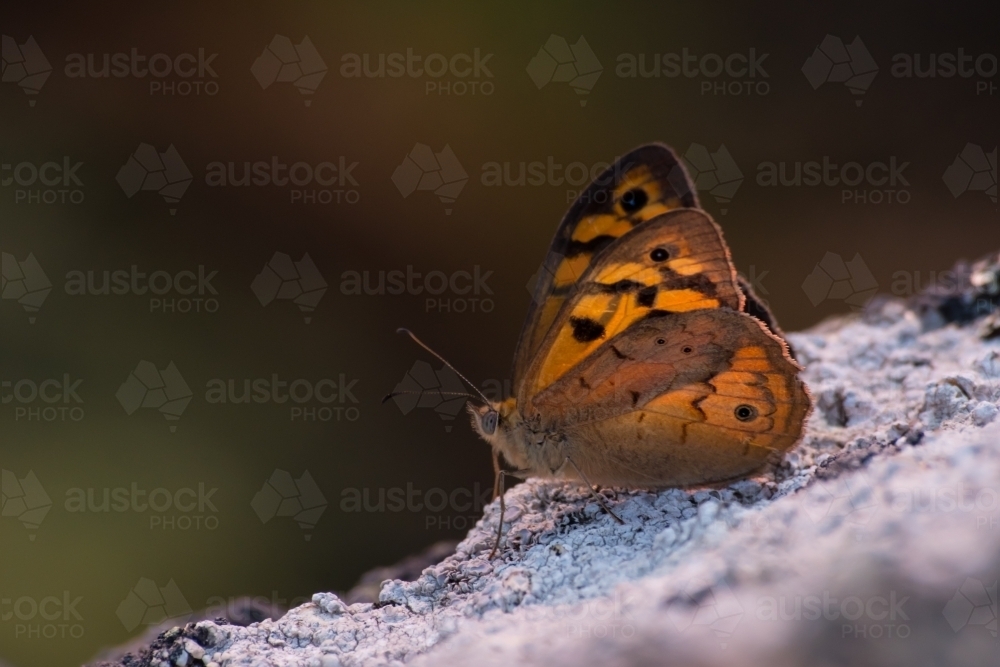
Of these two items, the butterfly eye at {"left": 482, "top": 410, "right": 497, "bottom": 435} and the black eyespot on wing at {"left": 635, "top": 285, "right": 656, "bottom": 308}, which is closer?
the black eyespot on wing at {"left": 635, "top": 285, "right": 656, "bottom": 308}

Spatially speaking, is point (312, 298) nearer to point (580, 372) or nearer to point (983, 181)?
point (580, 372)

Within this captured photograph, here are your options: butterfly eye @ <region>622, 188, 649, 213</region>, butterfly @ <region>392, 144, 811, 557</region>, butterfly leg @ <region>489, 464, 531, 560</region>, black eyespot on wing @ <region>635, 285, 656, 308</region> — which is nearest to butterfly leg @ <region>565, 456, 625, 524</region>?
butterfly @ <region>392, 144, 811, 557</region>

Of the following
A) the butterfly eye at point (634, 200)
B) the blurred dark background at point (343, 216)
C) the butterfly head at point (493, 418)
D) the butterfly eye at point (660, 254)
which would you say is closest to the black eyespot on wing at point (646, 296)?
the butterfly eye at point (660, 254)

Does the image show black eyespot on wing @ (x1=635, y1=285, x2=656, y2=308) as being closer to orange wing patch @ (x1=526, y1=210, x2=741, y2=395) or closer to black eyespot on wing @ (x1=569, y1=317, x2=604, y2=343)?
orange wing patch @ (x1=526, y1=210, x2=741, y2=395)

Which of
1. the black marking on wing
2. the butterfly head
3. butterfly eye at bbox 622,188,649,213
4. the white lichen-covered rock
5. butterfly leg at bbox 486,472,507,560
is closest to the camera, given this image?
the white lichen-covered rock

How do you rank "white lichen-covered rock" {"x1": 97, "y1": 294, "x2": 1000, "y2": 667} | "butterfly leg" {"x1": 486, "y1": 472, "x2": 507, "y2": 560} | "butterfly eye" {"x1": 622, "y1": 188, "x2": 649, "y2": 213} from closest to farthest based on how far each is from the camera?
"white lichen-covered rock" {"x1": 97, "y1": 294, "x2": 1000, "y2": 667} → "butterfly leg" {"x1": 486, "y1": 472, "x2": 507, "y2": 560} → "butterfly eye" {"x1": 622, "y1": 188, "x2": 649, "y2": 213}

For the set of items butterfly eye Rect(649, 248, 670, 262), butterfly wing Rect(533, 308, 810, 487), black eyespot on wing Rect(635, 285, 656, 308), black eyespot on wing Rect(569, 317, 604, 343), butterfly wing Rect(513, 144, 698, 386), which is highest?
butterfly wing Rect(513, 144, 698, 386)

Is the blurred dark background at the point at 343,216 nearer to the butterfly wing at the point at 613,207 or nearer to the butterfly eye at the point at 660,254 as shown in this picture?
the butterfly wing at the point at 613,207
